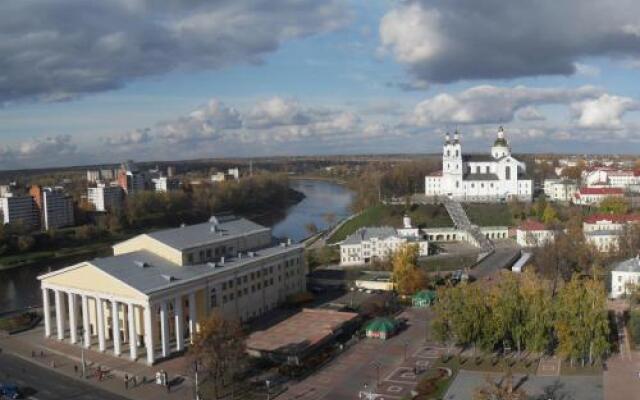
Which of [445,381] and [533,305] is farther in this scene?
[533,305]

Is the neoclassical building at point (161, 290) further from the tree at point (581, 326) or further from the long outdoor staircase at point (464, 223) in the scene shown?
the long outdoor staircase at point (464, 223)

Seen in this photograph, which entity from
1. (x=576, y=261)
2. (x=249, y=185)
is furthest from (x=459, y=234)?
(x=249, y=185)

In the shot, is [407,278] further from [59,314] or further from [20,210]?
[20,210]

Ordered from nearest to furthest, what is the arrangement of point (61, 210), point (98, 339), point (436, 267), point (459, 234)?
point (98, 339), point (436, 267), point (459, 234), point (61, 210)

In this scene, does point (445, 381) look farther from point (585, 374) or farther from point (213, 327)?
point (213, 327)

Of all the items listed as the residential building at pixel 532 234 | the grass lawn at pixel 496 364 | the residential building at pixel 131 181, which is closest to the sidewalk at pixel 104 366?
the grass lawn at pixel 496 364

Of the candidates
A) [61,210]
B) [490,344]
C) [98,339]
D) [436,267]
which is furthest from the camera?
[61,210]

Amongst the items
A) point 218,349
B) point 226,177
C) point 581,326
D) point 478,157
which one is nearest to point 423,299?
point 581,326
